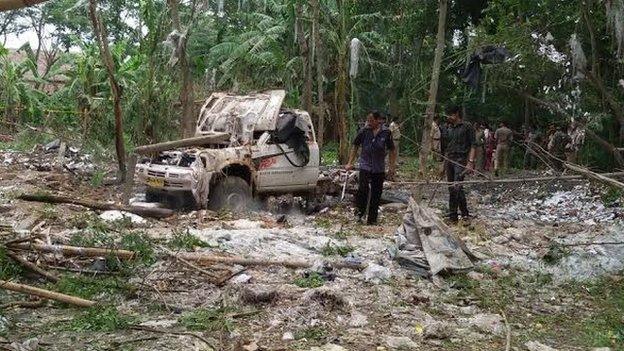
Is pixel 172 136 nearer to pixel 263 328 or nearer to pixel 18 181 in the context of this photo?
pixel 18 181

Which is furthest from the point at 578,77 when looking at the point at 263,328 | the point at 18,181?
the point at 18,181

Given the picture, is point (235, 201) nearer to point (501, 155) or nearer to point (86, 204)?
point (86, 204)

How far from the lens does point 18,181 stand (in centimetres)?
1130

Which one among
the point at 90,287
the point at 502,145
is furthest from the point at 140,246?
the point at 502,145

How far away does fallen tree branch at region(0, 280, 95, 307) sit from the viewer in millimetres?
4191

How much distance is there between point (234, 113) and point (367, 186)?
8.80 ft

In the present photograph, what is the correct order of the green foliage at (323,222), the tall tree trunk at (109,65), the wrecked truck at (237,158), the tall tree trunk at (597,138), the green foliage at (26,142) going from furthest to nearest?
the green foliage at (26,142) → the tall tree trunk at (109,65) → the wrecked truck at (237,158) → the green foliage at (323,222) → the tall tree trunk at (597,138)

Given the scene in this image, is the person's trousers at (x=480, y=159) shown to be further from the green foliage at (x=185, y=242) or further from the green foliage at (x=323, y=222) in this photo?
the green foliage at (x=185, y=242)

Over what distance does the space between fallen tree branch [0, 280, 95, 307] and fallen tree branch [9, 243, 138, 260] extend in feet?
2.46

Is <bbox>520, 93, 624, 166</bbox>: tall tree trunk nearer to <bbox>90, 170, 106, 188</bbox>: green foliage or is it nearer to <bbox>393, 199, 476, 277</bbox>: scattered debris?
<bbox>393, 199, 476, 277</bbox>: scattered debris

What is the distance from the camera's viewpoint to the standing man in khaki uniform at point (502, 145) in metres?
15.5

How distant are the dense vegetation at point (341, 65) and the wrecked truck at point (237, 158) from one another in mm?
1832

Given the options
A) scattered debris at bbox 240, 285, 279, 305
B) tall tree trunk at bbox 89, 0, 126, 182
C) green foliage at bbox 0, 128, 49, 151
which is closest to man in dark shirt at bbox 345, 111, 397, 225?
scattered debris at bbox 240, 285, 279, 305

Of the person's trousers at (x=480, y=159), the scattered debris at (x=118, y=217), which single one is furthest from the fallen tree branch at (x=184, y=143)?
the person's trousers at (x=480, y=159)
